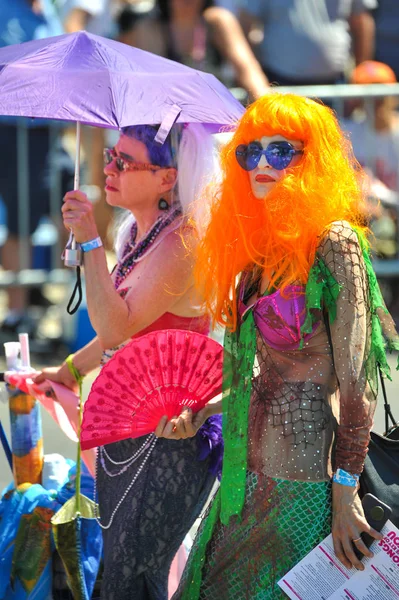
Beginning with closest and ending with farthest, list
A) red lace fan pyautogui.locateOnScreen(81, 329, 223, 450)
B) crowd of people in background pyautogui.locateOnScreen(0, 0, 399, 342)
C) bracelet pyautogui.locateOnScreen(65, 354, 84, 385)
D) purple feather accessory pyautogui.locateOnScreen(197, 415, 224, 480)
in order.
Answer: red lace fan pyautogui.locateOnScreen(81, 329, 223, 450)
purple feather accessory pyautogui.locateOnScreen(197, 415, 224, 480)
bracelet pyautogui.locateOnScreen(65, 354, 84, 385)
crowd of people in background pyautogui.locateOnScreen(0, 0, 399, 342)

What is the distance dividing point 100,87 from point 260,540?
138 centimetres

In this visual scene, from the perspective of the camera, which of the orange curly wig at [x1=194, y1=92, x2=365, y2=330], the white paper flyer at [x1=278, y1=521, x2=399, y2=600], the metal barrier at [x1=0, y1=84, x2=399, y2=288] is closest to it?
the white paper flyer at [x1=278, y1=521, x2=399, y2=600]

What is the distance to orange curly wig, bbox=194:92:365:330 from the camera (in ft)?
9.38

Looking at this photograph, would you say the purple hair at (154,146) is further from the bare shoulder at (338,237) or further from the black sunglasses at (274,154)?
the bare shoulder at (338,237)

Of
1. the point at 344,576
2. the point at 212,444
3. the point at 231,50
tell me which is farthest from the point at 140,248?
the point at 231,50

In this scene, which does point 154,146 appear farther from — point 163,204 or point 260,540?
point 260,540

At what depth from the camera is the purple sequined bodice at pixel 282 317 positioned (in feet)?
9.32

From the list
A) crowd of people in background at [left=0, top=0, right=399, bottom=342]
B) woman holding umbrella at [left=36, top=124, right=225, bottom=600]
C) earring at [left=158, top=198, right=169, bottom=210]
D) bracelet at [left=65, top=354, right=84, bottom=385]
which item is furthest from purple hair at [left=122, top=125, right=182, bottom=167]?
crowd of people in background at [left=0, top=0, right=399, bottom=342]

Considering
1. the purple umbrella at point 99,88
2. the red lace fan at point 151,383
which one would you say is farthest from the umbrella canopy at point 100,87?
the red lace fan at point 151,383

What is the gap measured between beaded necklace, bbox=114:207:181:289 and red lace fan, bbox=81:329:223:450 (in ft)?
1.32

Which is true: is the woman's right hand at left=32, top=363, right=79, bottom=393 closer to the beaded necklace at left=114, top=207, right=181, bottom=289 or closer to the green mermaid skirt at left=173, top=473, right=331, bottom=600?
the beaded necklace at left=114, top=207, right=181, bottom=289

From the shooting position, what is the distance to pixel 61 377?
12.8 ft

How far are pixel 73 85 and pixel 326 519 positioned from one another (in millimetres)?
1449

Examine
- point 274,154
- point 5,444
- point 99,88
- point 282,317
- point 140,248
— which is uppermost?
point 99,88
